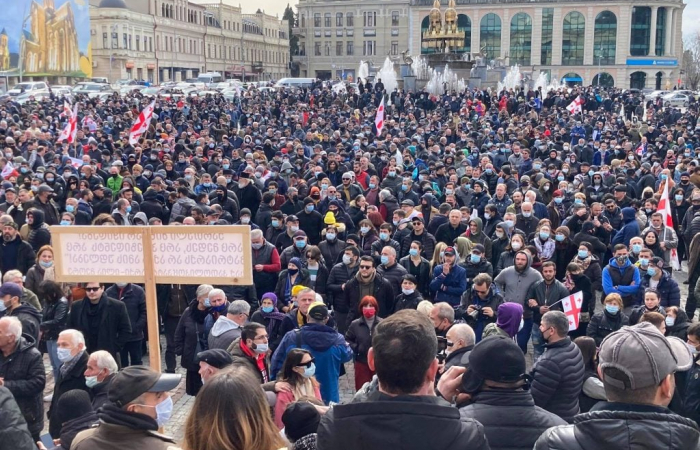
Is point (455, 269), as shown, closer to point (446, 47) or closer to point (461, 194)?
point (461, 194)

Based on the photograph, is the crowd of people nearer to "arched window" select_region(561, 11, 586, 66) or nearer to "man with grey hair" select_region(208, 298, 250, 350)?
"man with grey hair" select_region(208, 298, 250, 350)

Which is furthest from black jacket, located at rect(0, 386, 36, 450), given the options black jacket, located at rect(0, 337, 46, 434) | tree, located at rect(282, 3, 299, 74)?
tree, located at rect(282, 3, 299, 74)

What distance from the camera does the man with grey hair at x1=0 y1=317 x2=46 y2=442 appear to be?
6.06m

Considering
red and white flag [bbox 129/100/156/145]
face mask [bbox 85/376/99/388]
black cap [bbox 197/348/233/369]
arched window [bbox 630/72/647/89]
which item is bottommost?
face mask [bbox 85/376/99/388]

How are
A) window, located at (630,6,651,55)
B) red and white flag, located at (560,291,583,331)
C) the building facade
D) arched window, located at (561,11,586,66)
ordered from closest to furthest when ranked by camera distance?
red and white flag, located at (560,291,583,331) → the building facade → window, located at (630,6,651,55) → arched window, located at (561,11,586,66)

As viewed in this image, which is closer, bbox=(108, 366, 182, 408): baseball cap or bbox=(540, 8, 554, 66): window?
bbox=(108, 366, 182, 408): baseball cap

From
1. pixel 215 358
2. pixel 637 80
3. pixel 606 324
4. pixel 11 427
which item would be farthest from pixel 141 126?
pixel 637 80

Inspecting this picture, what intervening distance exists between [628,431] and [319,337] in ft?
13.7

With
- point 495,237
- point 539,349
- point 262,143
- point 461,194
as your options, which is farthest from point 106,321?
point 262,143

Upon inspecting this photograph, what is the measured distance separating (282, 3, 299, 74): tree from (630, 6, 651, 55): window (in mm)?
47185

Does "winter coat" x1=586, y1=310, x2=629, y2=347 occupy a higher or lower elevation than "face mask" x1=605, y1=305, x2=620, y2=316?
lower

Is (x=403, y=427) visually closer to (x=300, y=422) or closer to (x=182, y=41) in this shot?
(x=300, y=422)

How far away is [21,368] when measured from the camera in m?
6.11

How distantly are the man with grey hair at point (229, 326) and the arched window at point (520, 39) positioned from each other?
279 ft
